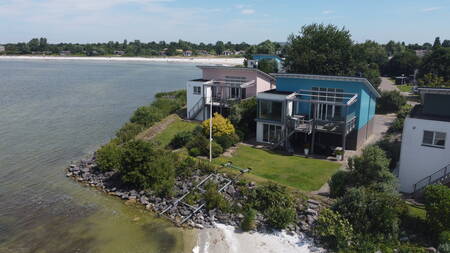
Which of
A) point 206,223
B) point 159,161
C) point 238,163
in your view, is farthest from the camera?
point 238,163

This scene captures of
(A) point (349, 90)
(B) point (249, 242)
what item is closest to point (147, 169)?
(B) point (249, 242)

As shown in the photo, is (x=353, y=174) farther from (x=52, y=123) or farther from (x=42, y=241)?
(x=52, y=123)

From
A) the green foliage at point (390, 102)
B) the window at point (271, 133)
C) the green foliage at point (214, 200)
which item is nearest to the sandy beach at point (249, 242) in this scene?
the green foliage at point (214, 200)

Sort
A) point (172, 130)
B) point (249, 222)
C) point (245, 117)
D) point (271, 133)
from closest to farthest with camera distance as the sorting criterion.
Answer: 1. point (249, 222)
2. point (271, 133)
3. point (245, 117)
4. point (172, 130)

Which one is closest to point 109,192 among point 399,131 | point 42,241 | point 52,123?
point 42,241

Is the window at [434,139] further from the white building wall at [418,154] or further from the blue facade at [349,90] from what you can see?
the blue facade at [349,90]

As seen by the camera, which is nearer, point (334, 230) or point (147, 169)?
point (334, 230)

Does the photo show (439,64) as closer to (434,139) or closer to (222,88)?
(222,88)

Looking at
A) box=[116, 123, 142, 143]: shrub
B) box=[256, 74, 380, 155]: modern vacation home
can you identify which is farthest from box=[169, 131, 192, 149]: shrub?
box=[256, 74, 380, 155]: modern vacation home
